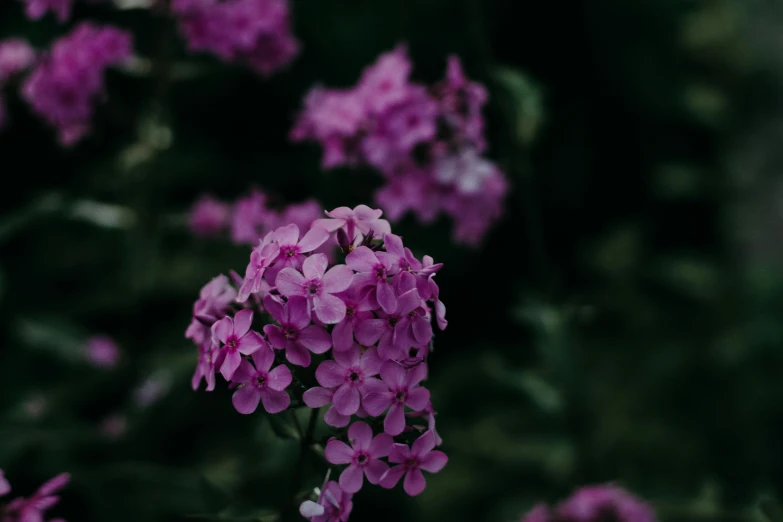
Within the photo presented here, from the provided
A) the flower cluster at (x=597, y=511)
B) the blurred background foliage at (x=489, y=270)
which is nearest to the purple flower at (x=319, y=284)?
the blurred background foliage at (x=489, y=270)

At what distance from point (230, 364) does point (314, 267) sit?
8.6 inches

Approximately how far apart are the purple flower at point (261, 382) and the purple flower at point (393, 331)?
15 centimetres

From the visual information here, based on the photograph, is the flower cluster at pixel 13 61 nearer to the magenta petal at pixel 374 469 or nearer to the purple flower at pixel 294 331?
the purple flower at pixel 294 331

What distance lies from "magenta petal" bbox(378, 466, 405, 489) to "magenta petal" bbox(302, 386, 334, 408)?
16cm

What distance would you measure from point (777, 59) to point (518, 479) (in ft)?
18.4

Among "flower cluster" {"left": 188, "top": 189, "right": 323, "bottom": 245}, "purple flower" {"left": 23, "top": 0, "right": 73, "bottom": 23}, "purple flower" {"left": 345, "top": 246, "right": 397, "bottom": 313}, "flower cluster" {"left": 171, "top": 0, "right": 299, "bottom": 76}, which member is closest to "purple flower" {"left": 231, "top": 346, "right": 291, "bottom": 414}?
"purple flower" {"left": 345, "top": 246, "right": 397, "bottom": 313}

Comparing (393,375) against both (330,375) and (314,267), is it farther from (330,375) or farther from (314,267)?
(314,267)

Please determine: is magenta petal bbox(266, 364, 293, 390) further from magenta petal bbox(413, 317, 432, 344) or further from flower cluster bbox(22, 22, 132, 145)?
flower cluster bbox(22, 22, 132, 145)

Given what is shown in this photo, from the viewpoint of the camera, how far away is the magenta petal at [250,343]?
1.31 metres

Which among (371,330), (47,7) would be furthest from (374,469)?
(47,7)

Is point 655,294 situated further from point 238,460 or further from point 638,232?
point 238,460

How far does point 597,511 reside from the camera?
6.87 feet

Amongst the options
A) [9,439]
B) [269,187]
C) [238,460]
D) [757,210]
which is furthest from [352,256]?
[757,210]

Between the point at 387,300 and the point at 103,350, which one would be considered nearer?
the point at 387,300
